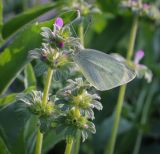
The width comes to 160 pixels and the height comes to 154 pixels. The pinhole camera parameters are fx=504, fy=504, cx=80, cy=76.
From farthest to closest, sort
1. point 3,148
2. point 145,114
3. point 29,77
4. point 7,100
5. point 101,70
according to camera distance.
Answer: point 145,114 → point 29,77 → point 7,100 → point 3,148 → point 101,70

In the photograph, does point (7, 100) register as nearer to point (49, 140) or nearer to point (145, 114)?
point (49, 140)

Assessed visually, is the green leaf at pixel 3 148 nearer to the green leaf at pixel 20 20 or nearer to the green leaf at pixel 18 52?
the green leaf at pixel 18 52

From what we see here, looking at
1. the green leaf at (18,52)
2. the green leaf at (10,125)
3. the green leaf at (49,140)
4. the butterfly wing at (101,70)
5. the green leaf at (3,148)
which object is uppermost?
the butterfly wing at (101,70)

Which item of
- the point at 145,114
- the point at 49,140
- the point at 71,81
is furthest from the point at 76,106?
the point at 145,114

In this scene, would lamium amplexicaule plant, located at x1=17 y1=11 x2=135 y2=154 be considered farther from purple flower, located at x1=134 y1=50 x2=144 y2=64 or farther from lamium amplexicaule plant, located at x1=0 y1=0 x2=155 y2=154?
purple flower, located at x1=134 y1=50 x2=144 y2=64

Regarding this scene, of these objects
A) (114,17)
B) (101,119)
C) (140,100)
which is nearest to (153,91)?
(140,100)

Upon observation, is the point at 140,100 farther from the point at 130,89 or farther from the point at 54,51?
the point at 54,51

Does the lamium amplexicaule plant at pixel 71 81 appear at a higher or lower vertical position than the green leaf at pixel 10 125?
higher

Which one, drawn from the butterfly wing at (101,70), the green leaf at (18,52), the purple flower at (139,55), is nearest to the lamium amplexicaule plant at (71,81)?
the butterfly wing at (101,70)
